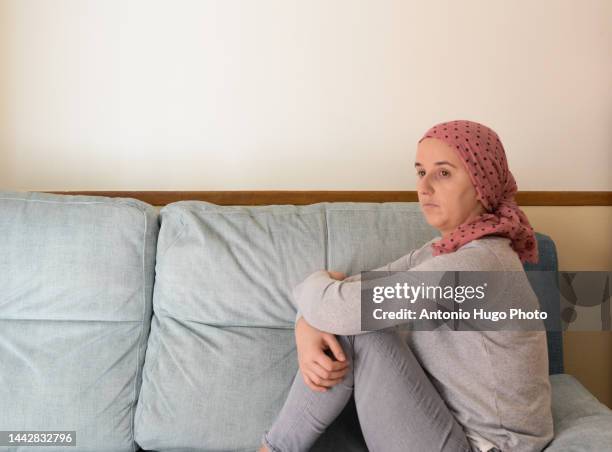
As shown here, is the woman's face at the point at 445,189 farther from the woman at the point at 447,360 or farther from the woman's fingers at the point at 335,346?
the woman's fingers at the point at 335,346

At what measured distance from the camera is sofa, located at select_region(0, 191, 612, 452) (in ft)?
4.32

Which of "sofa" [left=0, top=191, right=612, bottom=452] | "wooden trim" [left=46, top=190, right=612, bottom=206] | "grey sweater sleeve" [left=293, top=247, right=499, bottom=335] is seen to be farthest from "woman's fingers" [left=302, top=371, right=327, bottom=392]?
"wooden trim" [left=46, top=190, right=612, bottom=206]

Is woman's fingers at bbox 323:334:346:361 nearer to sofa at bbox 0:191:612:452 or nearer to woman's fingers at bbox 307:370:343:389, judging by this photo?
woman's fingers at bbox 307:370:343:389

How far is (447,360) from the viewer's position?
1.14 meters

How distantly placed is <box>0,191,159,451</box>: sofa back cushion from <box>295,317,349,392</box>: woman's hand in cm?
49

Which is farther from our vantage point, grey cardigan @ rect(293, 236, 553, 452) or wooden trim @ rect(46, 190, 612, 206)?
wooden trim @ rect(46, 190, 612, 206)

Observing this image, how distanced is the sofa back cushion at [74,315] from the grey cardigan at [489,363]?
55cm

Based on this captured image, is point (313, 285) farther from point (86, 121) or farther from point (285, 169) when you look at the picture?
point (86, 121)

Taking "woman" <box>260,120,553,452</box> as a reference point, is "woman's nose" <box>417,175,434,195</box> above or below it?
above

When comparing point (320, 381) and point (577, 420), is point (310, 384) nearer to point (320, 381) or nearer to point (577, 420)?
point (320, 381)

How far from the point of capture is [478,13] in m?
1.81

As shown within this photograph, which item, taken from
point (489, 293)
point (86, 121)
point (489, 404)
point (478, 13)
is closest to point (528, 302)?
point (489, 293)

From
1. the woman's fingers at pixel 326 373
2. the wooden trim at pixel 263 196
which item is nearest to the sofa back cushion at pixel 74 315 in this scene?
the wooden trim at pixel 263 196

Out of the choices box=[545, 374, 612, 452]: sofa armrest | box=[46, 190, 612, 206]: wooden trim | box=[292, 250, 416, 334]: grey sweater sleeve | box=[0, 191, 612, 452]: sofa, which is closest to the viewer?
box=[545, 374, 612, 452]: sofa armrest
